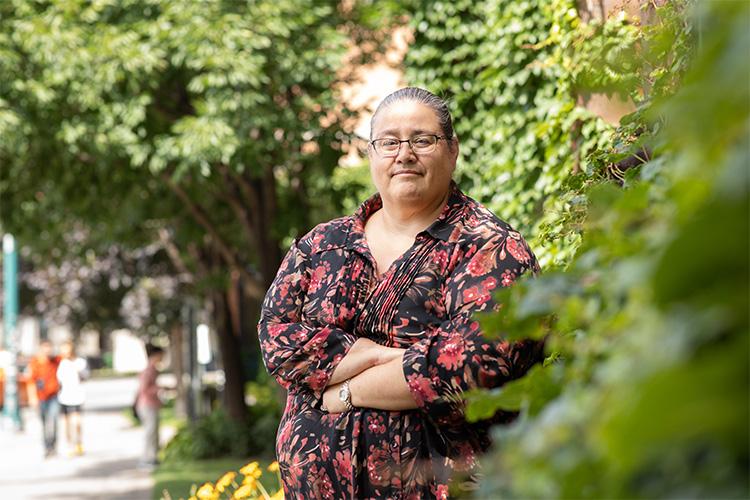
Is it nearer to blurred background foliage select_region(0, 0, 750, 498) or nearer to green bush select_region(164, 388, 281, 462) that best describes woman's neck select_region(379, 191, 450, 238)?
blurred background foliage select_region(0, 0, 750, 498)

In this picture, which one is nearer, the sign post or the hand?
the hand

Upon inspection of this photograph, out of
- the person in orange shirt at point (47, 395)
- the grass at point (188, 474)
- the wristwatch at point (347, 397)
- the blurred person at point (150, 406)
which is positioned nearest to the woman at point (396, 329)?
the wristwatch at point (347, 397)

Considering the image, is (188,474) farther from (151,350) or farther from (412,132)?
(412,132)

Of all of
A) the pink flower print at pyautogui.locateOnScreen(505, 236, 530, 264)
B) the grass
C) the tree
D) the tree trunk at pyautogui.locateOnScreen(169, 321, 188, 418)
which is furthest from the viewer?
the tree trunk at pyautogui.locateOnScreen(169, 321, 188, 418)

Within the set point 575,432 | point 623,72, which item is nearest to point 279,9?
point 623,72

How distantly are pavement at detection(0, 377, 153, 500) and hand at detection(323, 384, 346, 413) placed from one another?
31.2ft

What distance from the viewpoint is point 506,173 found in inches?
286

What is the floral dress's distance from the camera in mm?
2996

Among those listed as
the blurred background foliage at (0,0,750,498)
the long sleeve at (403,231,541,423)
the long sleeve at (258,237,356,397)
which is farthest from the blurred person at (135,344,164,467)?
the long sleeve at (403,231,541,423)

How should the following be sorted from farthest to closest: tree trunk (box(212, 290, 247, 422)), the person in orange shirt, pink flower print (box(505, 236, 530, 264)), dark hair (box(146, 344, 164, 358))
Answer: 1. the person in orange shirt
2. tree trunk (box(212, 290, 247, 422))
3. dark hair (box(146, 344, 164, 358))
4. pink flower print (box(505, 236, 530, 264))

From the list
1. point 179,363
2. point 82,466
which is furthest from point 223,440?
point 179,363

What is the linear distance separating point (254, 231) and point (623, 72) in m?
10.9

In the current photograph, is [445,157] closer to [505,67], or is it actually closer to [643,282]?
[643,282]

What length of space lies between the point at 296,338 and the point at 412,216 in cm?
45
